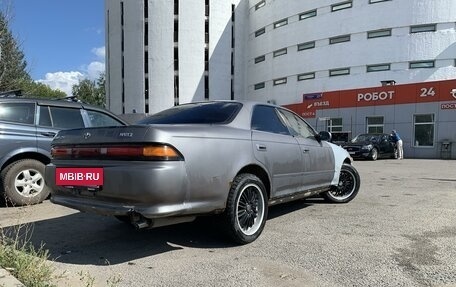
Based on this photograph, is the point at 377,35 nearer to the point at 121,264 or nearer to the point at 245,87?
the point at 245,87

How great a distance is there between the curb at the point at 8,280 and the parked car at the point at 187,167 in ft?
3.06

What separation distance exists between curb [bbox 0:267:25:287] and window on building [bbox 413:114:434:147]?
26.1 metres

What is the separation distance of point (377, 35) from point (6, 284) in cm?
3245

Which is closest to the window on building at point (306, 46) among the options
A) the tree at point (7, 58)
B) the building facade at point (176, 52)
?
the building facade at point (176, 52)

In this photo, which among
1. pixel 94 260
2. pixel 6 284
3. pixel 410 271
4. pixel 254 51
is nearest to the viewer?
pixel 6 284

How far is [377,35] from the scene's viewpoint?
3109cm

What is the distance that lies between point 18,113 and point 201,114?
11.7 feet

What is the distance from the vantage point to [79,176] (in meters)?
4.04

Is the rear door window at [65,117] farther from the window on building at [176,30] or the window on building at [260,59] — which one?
the window on building at [176,30]

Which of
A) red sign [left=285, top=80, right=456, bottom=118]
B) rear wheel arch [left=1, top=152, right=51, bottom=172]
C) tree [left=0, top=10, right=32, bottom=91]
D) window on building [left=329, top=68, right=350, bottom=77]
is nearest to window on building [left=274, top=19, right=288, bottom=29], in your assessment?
window on building [left=329, top=68, right=350, bottom=77]

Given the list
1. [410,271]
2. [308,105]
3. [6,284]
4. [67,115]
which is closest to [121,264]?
[6,284]

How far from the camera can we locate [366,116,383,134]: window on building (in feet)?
87.9

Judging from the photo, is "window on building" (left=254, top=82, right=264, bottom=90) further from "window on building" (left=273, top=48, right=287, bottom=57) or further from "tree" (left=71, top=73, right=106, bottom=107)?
"tree" (left=71, top=73, right=106, bottom=107)

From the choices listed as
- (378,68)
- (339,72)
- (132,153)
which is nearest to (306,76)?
(339,72)
